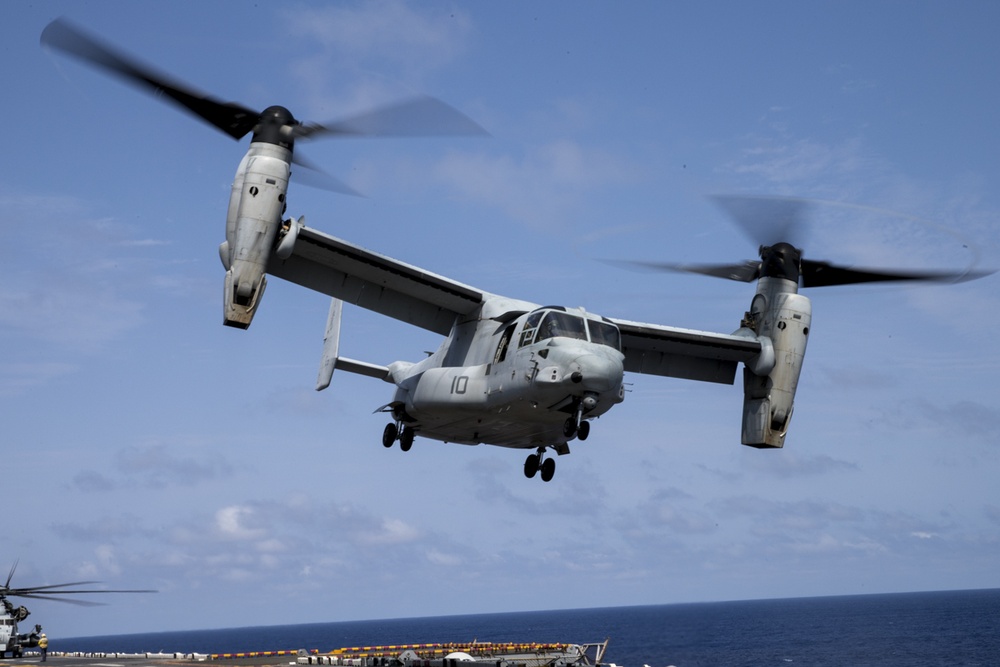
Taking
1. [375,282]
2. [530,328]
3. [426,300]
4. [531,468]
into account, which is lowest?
[531,468]

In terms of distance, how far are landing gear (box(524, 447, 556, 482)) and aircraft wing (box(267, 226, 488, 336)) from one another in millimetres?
3693

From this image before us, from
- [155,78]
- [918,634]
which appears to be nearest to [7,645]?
[155,78]

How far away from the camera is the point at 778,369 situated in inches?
967

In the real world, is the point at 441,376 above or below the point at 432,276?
below

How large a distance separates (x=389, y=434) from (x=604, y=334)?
706cm

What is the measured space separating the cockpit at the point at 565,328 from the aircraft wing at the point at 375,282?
3.34 m

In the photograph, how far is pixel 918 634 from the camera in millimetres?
126938

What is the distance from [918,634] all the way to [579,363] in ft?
411

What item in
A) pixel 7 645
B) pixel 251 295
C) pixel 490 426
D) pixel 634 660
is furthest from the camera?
pixel 634 660

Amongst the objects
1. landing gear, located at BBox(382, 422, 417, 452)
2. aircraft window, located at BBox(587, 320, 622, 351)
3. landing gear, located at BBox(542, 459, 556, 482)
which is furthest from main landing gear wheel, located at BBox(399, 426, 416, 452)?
aircraft window, located at BBox(587, 320, 622, 351)

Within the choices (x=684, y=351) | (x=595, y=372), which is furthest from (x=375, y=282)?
(x=684, y=351)

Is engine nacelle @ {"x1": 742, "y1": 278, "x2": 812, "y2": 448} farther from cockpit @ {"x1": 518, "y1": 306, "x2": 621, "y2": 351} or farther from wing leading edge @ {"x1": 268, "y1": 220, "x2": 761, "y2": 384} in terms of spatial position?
cockpit @ {"x1": 518, "y1": 306, "x2": 621, "y2": 351}

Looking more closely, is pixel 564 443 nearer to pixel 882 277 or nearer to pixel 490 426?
pixel 490 426

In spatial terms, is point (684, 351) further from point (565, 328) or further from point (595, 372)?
point (595, 372)
